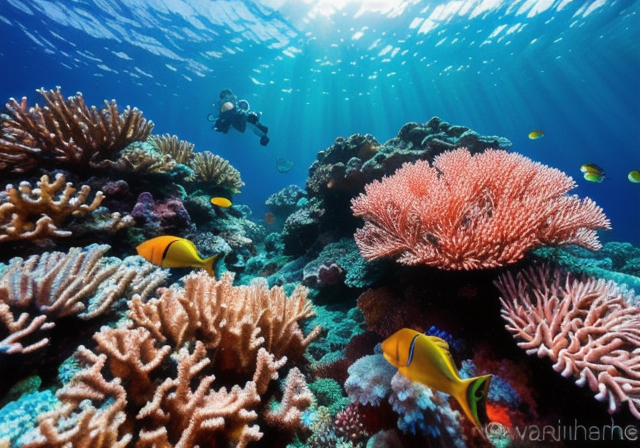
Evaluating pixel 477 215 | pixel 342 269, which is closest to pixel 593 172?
pixel 477 215

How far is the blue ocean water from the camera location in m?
19.1

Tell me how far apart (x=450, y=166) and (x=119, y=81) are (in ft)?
124

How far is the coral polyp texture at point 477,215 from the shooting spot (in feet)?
8.36

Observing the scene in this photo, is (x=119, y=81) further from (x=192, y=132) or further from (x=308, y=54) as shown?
(x=192, y=132)

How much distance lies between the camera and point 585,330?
203cm

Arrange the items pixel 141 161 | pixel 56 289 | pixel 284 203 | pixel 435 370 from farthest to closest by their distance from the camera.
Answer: pixel 284 203 → pixel 141 161 → pixel 56 289 → pixel 435 370

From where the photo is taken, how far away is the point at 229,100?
12.0 metres

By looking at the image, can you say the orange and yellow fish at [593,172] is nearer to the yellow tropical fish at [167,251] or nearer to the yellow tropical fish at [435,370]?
the yellow tropical fish at [435,370]

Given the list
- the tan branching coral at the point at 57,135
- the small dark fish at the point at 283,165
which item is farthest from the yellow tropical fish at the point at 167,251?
the small dark fish at the point at 283,165

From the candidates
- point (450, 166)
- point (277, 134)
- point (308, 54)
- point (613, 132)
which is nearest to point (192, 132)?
point (277, 134)

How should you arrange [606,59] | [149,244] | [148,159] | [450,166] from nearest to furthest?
[149,244] < [450,166] < [148,159] < [606,59]

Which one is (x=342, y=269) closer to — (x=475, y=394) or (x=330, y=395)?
(x=330, y=395)

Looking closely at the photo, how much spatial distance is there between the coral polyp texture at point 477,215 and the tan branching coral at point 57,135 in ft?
12.6

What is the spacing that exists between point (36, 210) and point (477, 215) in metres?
4.56
